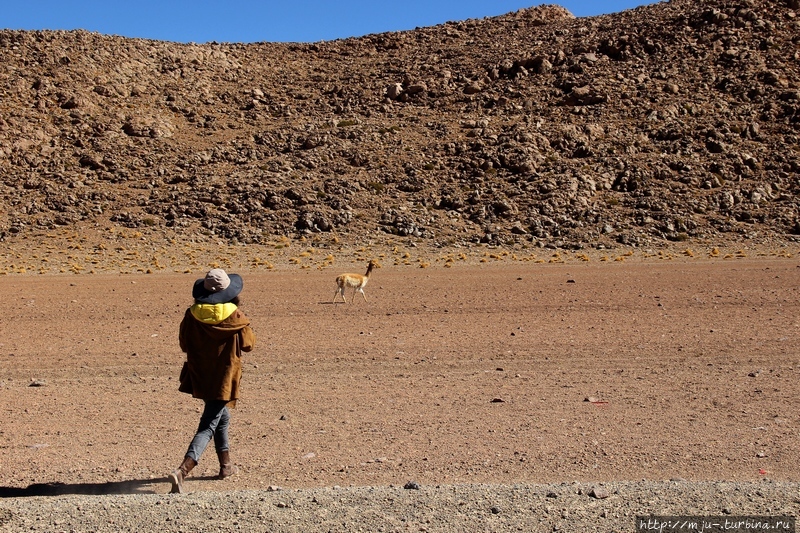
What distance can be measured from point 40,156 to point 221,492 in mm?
40059

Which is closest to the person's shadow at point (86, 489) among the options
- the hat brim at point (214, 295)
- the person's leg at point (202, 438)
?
the person's leg at point (202, 438)

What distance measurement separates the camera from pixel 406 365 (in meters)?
13.2

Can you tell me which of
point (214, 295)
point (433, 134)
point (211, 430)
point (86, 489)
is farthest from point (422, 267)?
point (86, 489)

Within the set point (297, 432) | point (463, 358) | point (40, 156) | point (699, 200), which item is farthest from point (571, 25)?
point (297, 432)

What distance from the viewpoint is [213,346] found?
749 centimetres

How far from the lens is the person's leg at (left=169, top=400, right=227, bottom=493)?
7.34 metres

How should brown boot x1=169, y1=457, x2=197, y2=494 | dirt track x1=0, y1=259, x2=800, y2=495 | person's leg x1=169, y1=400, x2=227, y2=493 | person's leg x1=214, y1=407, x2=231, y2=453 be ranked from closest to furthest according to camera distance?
brown boot x1=169, y1=457, x2=197, y2=494 → person's leg x1=169, y1=400, x2=227, y2=493 → person's leg x1=214, y1=407, x2=231, y2=453 → dirt track x1=0, y1=259, x2=800, y2=495

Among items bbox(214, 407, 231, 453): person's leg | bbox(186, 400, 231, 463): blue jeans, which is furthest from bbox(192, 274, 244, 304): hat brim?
bbox(214, 407, 231, 453): person's leg

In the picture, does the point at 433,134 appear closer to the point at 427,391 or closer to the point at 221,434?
the point at 427,391

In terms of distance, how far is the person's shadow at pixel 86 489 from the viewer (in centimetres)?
741

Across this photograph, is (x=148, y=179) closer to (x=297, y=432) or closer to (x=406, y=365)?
(x=406, y=365)

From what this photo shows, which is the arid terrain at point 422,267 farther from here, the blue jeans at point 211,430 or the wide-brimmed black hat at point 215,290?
the wide-brimmed black hat at point 215,290

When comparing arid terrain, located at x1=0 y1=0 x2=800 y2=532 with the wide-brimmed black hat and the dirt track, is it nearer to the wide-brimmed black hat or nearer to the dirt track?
the dirt track

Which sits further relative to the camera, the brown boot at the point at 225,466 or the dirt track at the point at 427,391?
the dirt track at the point at 427,391
